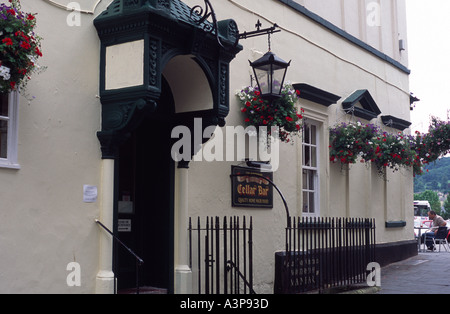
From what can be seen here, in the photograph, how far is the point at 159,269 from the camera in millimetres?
8242

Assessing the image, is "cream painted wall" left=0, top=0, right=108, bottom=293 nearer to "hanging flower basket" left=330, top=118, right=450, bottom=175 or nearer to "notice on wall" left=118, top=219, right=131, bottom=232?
"notice on wall" left=118, top=219, right=131, bottom=232

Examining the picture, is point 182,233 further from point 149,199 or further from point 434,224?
point 434,224

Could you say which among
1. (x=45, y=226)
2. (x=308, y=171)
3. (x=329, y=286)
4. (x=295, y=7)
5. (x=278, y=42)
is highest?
(x=295, y=7)

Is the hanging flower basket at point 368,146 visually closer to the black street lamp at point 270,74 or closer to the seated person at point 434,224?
the black street lamp at point 270,74

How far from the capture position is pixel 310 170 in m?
11.8

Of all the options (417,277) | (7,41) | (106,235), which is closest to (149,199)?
(106,235)

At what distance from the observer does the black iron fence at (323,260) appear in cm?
916

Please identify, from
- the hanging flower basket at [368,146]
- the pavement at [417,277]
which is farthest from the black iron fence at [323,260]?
the hanging flower basket at [368,146]

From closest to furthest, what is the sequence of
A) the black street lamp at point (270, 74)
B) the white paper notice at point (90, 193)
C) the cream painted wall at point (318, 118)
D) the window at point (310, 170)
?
the white paper notice at point (90, 193), the black street lamp at point (270, 74), the cream painted wall at point (318, 118), the window at point (310, 170)

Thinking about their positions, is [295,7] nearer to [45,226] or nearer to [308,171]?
[308,171]

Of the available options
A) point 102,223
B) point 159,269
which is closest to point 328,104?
point 159,269

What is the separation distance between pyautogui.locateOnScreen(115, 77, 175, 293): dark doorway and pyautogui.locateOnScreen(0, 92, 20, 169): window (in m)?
2.20

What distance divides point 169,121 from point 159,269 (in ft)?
6.69

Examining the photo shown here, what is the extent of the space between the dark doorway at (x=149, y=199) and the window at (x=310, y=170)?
12.9ft
